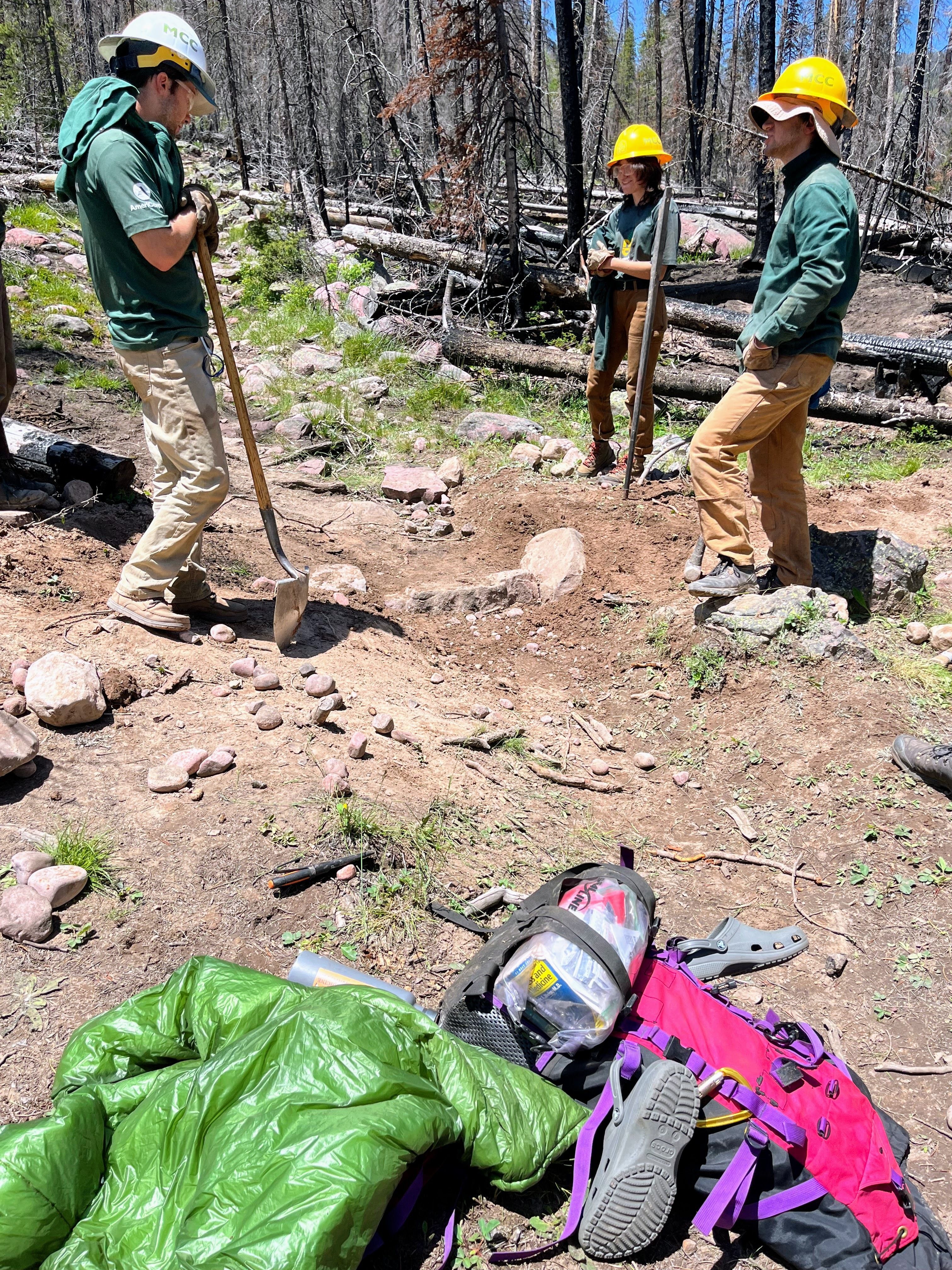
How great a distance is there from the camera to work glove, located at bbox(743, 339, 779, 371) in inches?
154

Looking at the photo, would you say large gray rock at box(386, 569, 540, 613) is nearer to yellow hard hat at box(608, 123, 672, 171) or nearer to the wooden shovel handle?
the wooden shovel handle

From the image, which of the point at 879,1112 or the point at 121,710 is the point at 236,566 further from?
the point at 879,1112

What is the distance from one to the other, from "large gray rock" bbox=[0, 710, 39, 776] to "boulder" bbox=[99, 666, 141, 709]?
1.36 ft

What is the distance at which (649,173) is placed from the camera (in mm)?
5918

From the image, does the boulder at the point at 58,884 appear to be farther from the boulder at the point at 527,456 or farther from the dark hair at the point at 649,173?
the dark hair at the point at 649,173

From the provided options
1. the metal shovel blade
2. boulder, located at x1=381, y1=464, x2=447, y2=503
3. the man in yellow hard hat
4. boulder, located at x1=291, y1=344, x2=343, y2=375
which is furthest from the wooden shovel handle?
boulder, located at x1=291, y1=344, x2=343, y2=375

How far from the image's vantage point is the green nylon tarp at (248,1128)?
5.16 feet

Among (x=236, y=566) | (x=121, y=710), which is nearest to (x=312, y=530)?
(x=236, y=566)

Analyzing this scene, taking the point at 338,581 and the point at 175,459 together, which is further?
the point at 338,581

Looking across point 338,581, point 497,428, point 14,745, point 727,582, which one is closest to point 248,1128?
point 14,745

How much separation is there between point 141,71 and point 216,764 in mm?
2658

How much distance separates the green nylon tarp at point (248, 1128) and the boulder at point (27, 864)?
656 millimetres

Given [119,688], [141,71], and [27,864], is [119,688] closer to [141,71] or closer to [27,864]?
[27,864]

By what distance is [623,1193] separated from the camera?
6.19 ft
